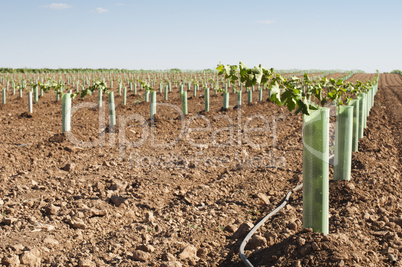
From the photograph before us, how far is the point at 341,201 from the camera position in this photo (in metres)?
4.93

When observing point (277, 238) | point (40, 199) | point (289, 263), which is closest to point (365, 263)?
point (289, 263)

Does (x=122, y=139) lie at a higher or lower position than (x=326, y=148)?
lower

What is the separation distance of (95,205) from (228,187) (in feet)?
6.36

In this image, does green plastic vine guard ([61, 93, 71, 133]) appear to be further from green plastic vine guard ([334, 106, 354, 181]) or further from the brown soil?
green plastic vine guard ([334, 106, 354, 181])

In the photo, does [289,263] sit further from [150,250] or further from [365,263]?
[150,250]

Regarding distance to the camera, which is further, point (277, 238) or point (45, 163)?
point (45, 163)

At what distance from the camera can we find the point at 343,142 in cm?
552

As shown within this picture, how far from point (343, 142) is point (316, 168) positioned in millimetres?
2136

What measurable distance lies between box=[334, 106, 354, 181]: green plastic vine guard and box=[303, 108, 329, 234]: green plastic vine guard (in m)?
1.92

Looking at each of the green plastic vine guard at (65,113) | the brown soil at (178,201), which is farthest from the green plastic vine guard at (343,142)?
the green plastic vine guard at (65,113)

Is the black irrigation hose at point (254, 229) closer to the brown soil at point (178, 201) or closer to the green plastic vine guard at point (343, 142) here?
the brown soil at point (178, 201)

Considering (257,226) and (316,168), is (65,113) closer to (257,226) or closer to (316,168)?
(257,226)

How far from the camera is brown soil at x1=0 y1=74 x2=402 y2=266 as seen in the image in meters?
3.64

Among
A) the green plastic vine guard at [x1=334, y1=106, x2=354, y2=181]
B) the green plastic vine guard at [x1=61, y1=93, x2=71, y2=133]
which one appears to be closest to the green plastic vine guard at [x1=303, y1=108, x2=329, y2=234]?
the green plastic vine guard at [x1=334, y1=106, x2=354, y2=181]
